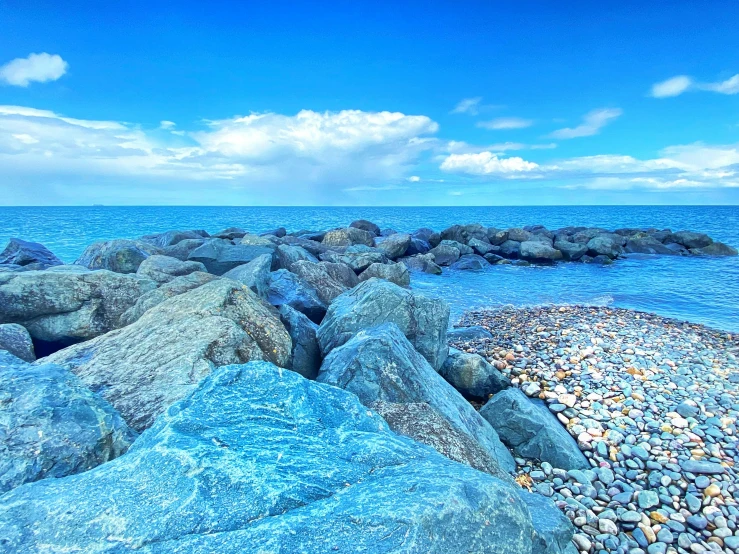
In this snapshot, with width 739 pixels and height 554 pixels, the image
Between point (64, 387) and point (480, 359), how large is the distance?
5948 millimetres

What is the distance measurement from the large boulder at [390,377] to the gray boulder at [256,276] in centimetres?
421

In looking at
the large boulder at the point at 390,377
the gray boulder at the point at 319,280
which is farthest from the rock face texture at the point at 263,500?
the gray boulder at the point at 319,280

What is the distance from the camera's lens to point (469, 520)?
2002 millimetres

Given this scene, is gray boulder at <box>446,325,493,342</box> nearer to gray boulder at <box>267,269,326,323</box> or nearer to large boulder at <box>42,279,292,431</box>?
gray boulder at <box>267,269,326,323</box>

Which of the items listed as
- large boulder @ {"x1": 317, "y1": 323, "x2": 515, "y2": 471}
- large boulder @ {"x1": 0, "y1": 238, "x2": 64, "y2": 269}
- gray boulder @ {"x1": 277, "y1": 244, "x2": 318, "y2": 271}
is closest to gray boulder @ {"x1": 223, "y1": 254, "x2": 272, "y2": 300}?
large boulder @ {"x1": 317, "y1": 323, "x2": 515, "y2": 471}

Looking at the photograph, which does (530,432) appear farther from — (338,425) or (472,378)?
(338,425)

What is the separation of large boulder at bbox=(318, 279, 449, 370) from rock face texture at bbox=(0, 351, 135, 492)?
3.74 meters

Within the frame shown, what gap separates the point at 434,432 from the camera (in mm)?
3705

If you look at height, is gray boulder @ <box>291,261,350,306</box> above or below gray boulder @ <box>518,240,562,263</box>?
above

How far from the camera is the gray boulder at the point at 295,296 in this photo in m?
9.49

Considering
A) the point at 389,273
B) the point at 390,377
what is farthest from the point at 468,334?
the point at 390,377

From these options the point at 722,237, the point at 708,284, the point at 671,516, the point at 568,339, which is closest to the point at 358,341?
the point at 671,516

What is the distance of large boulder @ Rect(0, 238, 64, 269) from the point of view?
15364 millimetres

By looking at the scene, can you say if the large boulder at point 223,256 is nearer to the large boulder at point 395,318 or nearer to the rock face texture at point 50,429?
the large boulder at point 395,318
